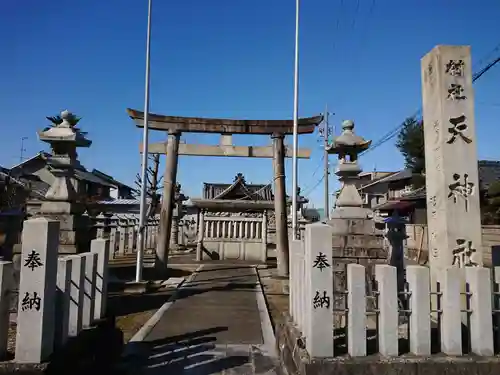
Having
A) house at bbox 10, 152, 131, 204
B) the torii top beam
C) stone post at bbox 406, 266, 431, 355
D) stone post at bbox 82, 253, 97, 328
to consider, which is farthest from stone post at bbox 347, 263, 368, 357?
house at bbox 10, 152, 131, 204

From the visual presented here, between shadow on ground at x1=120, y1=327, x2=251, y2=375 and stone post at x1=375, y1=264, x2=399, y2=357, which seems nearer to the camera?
stone post at x1=375, y1=264, x2=399, y2=357

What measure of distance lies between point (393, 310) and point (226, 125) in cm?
984

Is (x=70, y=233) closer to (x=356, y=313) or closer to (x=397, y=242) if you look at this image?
(x=356, y=313)

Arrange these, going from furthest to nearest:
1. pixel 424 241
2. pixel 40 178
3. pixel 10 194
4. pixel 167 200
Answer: pixel 40 178 → pixel 10 194 → pixel 424 241 → pixel 167 200

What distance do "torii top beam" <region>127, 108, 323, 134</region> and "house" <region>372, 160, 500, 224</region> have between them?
514 inches

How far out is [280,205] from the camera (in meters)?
12.4

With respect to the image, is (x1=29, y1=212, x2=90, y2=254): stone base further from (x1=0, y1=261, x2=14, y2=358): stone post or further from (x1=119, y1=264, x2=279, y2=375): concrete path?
(x1=0, y1=261, x2=14, y2=358): stone post

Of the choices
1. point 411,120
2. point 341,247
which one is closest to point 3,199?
point 341,247

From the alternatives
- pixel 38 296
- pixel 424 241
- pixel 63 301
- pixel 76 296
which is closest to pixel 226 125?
pixel 76 296

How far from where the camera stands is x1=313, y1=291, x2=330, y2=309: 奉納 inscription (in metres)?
3.46

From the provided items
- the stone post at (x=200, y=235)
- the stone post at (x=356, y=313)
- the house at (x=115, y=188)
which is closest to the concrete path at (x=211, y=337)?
the stone post at (x=356, y=313)

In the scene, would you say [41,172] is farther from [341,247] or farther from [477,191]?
[477,191]

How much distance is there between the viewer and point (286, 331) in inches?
183

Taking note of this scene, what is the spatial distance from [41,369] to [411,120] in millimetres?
32669
